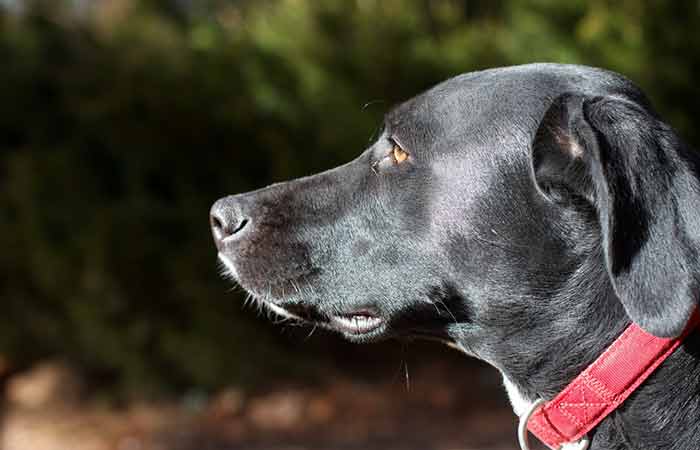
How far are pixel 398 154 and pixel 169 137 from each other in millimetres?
3808

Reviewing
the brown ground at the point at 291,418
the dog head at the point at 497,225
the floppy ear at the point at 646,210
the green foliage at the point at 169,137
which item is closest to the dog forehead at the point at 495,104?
the dog head at the point at 497,225

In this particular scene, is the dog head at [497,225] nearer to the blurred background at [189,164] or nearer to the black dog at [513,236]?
the black dog at [513,236]

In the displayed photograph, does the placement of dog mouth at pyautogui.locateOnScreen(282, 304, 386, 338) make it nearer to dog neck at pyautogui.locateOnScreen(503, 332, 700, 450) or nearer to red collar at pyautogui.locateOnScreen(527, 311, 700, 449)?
red collar at pyautogui.locateOnScreen(527, 311, 700, 449)

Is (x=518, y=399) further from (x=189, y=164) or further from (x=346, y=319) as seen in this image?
(x=189, y=164)

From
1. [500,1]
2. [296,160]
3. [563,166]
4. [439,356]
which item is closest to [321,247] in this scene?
[563,166]

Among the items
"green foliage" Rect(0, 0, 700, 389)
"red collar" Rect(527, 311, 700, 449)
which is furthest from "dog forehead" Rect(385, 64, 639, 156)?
"green foliage" Rect(0, 0, 700, 389)

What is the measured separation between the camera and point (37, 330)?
22.4 feet

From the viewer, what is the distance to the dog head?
2291mm

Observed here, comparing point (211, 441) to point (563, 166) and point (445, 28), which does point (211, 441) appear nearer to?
point (445, 28)

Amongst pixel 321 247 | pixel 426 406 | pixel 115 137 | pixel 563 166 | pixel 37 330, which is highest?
pixel 563 166

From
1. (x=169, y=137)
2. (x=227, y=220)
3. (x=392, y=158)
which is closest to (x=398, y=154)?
(x=392, y=158)

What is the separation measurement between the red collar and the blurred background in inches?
150

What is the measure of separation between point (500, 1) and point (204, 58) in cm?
289

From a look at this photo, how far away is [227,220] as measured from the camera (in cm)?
292
